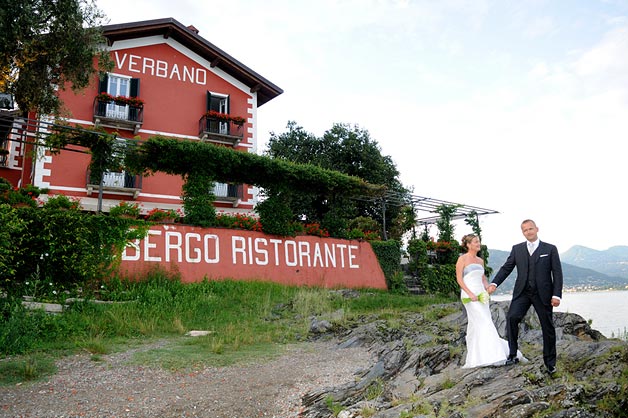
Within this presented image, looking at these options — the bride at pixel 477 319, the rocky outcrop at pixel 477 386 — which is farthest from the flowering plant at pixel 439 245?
the bride at pixel 477 319

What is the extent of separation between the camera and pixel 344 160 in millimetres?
31172

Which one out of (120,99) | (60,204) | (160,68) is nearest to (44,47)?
(60,204)

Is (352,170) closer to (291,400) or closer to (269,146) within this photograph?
(269,146)

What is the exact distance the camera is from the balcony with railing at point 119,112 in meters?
20.9

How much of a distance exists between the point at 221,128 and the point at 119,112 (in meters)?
4.61

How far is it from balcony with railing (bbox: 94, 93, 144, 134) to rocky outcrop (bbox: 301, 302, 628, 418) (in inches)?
664

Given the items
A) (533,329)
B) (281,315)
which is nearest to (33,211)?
(281,315)

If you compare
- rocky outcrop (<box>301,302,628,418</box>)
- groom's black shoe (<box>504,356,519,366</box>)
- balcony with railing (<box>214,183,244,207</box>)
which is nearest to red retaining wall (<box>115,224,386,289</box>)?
balcony with railing (<box>214,183,244,207</box>)

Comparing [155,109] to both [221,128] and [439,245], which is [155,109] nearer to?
[221,128]

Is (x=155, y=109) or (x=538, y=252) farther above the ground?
(x=155, y=109)

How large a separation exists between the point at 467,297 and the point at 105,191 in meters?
18.0

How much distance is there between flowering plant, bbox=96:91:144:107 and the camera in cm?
2077

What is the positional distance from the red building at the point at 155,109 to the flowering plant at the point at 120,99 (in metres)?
0.04

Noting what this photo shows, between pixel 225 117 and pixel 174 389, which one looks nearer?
pixel 174 389
